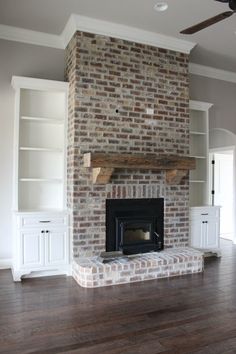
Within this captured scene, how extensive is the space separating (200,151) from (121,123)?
1.87 meters

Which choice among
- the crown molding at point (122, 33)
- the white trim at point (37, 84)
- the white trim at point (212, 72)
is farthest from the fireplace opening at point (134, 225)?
the white trim at point (212, 72)

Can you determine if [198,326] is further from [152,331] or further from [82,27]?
[82,27]

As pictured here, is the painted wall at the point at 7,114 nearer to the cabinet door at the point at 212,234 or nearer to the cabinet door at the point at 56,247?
the cabinet door at the point at 56,247

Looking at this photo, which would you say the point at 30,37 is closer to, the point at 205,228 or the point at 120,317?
the point at 120,317

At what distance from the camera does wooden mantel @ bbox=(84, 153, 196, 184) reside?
12.5 feet

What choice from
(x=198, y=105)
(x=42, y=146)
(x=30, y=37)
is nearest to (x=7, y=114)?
(x=42, y=146)

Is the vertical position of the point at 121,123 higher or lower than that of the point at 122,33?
lower

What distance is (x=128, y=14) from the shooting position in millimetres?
3893

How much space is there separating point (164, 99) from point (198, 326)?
3161 mm

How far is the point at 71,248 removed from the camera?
13.3ft

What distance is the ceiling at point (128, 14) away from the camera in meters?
3.64

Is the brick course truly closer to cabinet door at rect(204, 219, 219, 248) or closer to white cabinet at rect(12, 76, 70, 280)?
white cabinet at rect(12, 76, 70, 280)

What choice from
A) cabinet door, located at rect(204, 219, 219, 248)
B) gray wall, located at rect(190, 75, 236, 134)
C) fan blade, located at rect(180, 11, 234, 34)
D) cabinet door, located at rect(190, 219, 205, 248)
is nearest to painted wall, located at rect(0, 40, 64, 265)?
fan blade, located at rect(180, 11, 234, 34)

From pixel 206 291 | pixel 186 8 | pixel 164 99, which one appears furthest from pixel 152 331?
pixel 186 8
